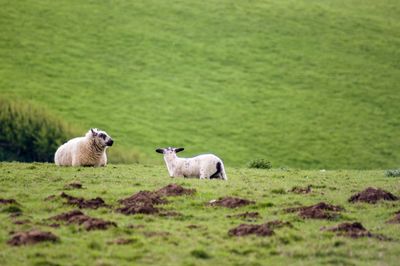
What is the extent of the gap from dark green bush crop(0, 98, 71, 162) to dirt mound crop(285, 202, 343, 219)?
121 ft

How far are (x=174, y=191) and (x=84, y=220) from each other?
401 centimetres

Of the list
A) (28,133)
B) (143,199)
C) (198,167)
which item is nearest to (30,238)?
(143,199)

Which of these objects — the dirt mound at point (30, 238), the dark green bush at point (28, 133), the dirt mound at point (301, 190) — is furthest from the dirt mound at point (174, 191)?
the dark green bush at point (28, 133)

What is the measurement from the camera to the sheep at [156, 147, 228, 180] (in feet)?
81.3

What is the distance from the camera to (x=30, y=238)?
15891 millimetres

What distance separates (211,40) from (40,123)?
26024 millimetres

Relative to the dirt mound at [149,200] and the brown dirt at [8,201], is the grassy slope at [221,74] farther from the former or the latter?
the brown dirt at [8,201]

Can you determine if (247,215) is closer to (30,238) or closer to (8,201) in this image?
(30,238)

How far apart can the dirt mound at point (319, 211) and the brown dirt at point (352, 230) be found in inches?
47.3

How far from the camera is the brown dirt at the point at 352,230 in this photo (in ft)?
55.2

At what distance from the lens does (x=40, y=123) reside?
192ft

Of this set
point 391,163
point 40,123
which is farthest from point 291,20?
point 40,123

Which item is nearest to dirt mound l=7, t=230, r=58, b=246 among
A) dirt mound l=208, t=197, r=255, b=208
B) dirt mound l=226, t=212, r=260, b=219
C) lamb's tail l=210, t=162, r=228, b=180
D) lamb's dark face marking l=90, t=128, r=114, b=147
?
dirt mound l=226, t=212, r=260, b=219

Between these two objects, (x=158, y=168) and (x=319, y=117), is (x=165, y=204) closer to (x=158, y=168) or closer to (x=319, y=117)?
(x=158, y=168)
